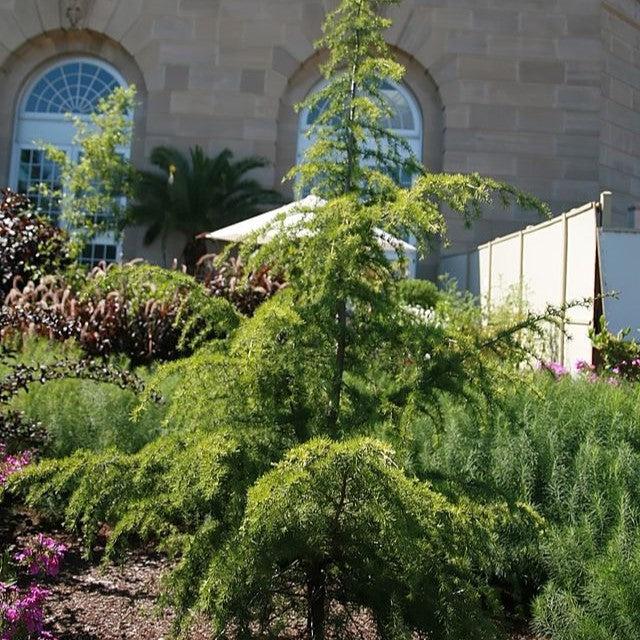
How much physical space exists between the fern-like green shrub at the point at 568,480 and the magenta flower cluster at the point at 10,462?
1581 mm

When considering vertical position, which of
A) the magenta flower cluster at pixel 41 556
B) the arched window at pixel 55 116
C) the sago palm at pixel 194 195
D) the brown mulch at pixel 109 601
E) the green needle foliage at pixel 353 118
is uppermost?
the arched window at pixel 55 116

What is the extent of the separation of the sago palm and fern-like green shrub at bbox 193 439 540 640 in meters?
14.6

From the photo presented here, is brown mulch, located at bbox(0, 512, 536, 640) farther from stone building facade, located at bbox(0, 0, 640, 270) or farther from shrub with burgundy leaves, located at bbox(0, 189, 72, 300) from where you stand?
stone building facade, located at bbox(0, 0, 640, 270)

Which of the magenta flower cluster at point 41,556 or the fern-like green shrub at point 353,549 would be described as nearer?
the fern-like green shrub at point 353,549

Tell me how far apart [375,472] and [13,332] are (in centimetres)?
705

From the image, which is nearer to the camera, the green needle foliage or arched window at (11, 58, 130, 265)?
the green needle foliage

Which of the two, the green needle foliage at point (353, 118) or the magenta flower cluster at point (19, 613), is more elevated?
the green needle foliage at point (353, 118)

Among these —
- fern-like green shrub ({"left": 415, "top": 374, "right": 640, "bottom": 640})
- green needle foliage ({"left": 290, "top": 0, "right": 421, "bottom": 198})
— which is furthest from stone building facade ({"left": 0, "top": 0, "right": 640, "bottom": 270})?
green needle foliage ({"left": 290, "top": 0, "right": 421, "bottom": 198})

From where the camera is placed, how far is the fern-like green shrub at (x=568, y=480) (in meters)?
2.76

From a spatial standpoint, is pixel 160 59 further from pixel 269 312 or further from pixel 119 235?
pixel 269 312

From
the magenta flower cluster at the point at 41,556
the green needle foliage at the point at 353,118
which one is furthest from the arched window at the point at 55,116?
the green needle foliage at the point at 353,118

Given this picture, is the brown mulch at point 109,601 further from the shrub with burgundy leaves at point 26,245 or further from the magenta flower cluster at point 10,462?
the shrub with burgundy leaves at point 26,245

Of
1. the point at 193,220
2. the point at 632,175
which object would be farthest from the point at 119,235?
the point at 632,175

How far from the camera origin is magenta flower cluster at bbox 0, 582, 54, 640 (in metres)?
2.46
